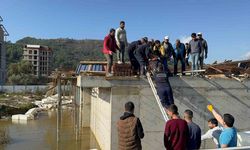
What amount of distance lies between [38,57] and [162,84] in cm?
10050

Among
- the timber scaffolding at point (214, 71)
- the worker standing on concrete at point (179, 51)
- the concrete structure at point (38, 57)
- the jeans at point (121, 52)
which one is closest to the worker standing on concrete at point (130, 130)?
the timber scaffolding at point (214, 71)

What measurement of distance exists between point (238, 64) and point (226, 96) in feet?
9.33

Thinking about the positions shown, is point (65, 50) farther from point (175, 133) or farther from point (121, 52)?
point (175, 133)

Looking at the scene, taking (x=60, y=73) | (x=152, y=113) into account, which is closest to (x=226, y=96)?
(x=152, y=113)

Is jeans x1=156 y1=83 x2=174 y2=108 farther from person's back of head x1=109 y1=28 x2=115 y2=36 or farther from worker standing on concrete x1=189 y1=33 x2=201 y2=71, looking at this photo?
worker standing on concrete x1=189 y1=33 x2=201 y2=71

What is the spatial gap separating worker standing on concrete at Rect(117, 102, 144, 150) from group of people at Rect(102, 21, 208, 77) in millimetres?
4406

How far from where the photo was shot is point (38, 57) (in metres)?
105

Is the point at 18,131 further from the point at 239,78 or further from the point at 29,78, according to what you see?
the point at 29,78

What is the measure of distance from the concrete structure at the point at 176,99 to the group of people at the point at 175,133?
13.5 feet

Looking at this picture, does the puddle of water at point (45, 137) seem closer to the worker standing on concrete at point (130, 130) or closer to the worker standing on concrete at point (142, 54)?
the worker standing on concrete at point (142, 54)

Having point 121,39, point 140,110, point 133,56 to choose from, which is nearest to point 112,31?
point 121,39

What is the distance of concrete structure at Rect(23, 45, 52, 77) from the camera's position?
105250 mm

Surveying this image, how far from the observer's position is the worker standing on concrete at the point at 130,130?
553 centimetres

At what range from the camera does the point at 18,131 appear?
19.8 metres
